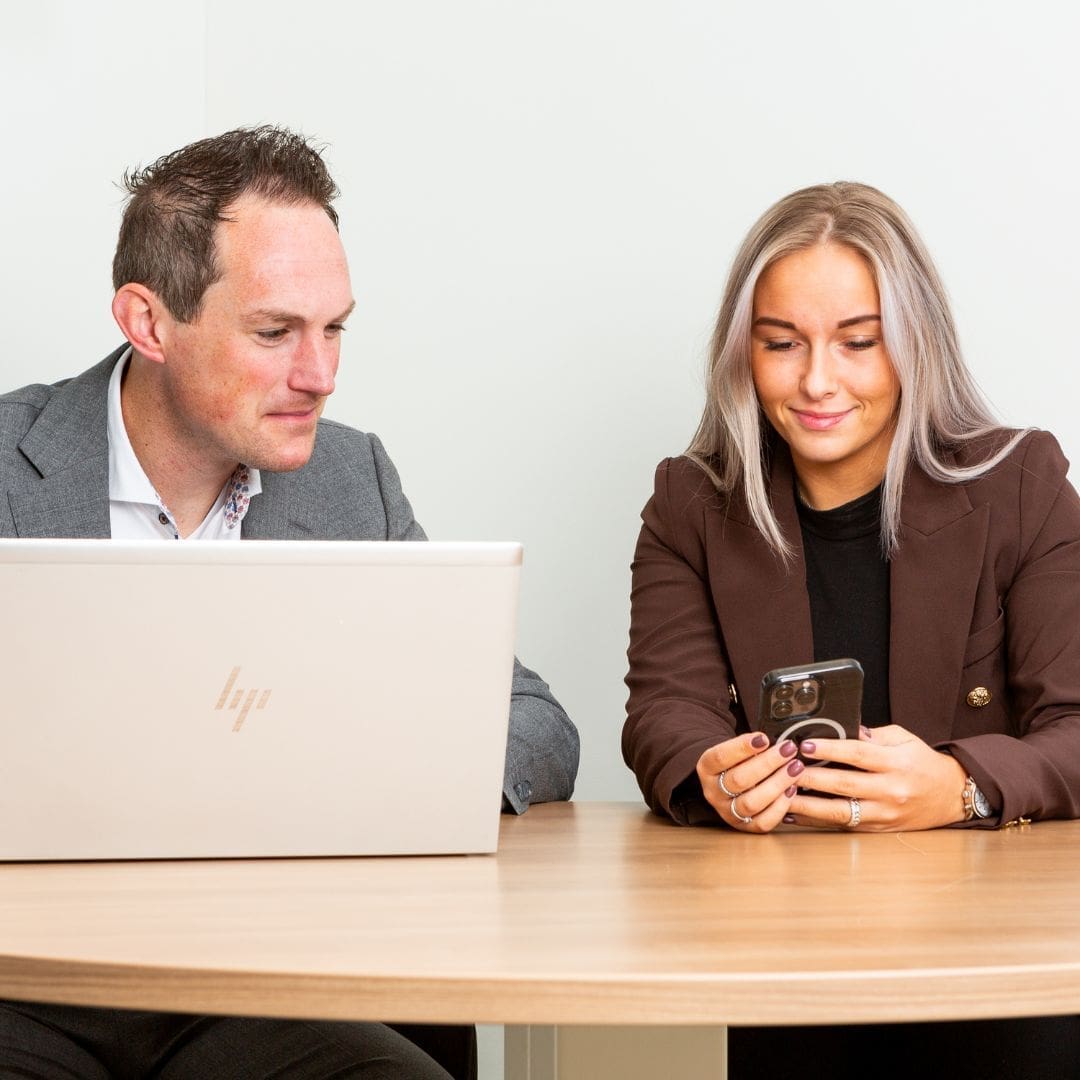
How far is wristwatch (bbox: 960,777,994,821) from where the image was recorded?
1.57 meters

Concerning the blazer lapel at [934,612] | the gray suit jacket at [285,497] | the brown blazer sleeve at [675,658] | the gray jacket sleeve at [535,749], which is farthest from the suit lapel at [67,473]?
the blazer lapel at [934,612]

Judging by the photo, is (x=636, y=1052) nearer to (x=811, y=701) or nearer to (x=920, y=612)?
(x=811, y=701)

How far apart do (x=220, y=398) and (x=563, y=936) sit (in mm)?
1097

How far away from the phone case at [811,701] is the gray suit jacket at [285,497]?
0.33 m

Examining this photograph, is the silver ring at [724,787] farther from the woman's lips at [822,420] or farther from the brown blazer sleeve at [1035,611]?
the woman's lips at [822,420]

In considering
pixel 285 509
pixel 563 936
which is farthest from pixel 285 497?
pixel 563 936

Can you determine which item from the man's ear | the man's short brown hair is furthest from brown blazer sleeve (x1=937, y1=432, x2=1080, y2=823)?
the man's ear

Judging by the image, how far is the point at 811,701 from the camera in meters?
1.48

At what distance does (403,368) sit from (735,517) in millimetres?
1109

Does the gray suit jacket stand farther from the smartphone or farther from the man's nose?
the smartphone

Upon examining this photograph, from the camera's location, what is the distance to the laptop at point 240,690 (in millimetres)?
1162

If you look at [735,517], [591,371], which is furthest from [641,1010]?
[591,371]

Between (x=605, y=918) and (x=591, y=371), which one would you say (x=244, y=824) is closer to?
Result: (x=605, y=918)

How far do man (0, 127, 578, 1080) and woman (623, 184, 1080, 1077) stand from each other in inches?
11.6
